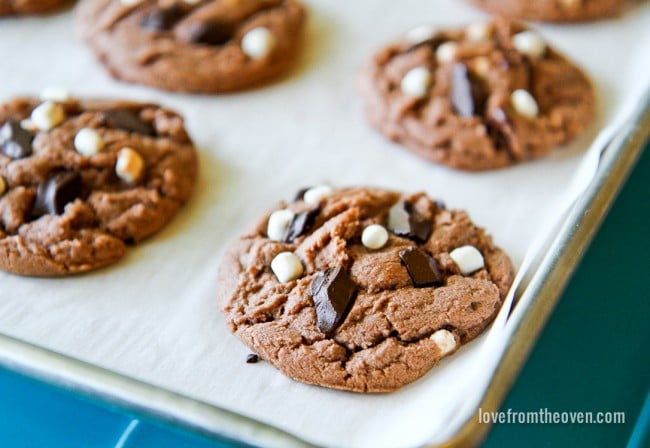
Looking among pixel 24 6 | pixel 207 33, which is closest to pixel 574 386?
pixel 207 33

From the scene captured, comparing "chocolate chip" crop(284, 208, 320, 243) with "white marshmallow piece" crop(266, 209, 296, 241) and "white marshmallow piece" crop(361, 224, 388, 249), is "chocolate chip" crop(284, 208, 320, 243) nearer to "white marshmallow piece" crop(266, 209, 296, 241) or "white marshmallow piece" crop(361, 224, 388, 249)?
"white marshmallow piece" crop(266, 209, 296, 241)

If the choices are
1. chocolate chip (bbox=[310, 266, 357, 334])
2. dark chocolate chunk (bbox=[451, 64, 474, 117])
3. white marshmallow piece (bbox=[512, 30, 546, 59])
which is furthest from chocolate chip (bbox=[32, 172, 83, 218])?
white marshmallow piece (bbox=[512, 30, 546, 59])

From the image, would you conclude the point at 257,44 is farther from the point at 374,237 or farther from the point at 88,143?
the point at 374,237

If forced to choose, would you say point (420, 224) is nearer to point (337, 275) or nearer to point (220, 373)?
point (337, 275)

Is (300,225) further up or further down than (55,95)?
further down

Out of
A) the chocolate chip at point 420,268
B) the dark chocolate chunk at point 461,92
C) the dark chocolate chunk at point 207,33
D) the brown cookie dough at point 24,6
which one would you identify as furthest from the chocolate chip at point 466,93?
the brown cookie dough at point 24,6
